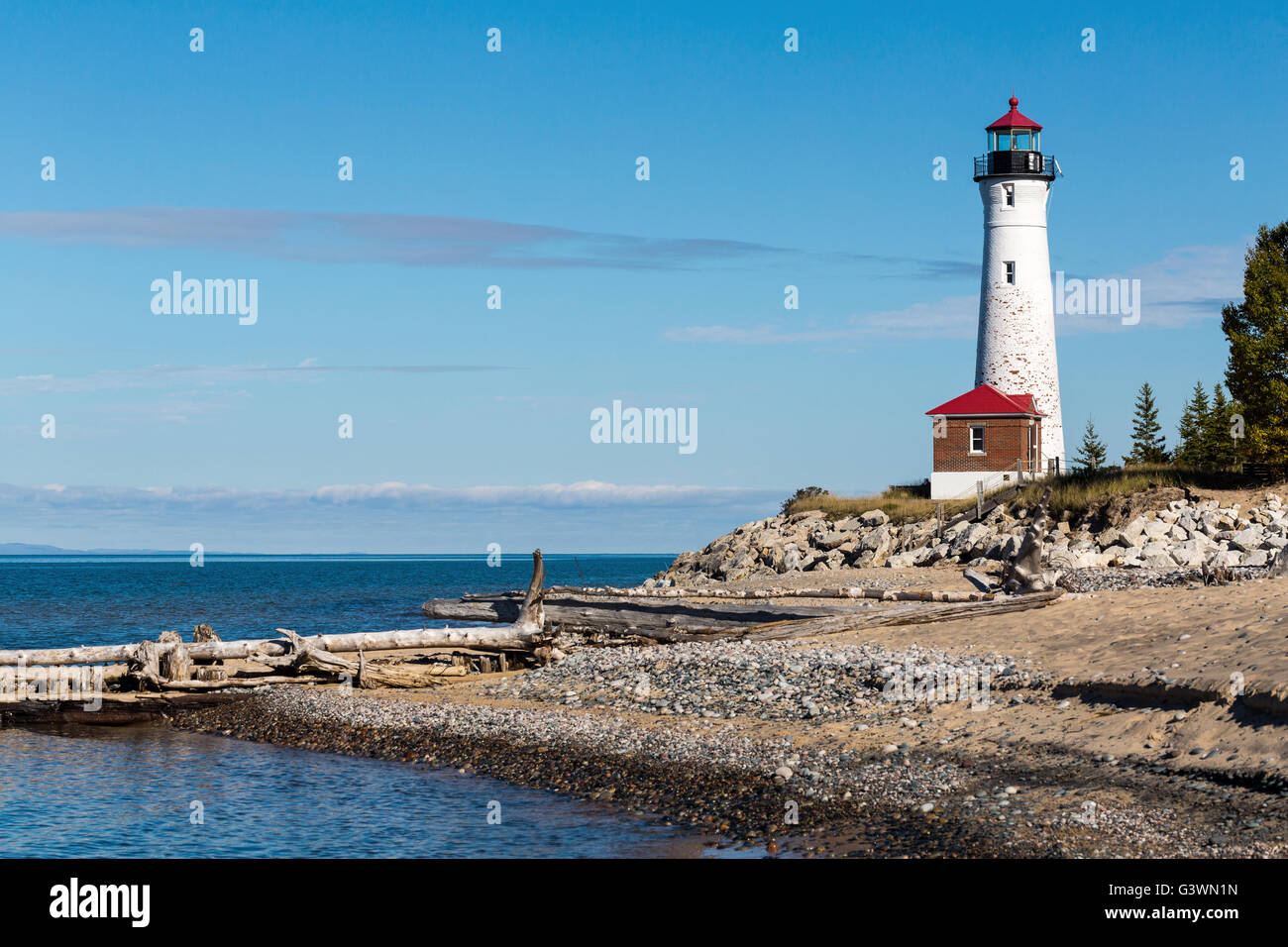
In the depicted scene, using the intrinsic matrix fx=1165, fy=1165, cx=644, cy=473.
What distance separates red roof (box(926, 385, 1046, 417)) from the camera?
51500 mm

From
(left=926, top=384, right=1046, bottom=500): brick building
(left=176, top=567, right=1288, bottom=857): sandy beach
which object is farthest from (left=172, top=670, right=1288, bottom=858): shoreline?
(left=926, top=384, right=1046, bottom=500): brick building

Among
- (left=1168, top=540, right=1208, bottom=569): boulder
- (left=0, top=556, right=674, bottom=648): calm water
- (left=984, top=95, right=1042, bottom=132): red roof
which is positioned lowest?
(left=0, top=556, right=674, bottom=648): calm water

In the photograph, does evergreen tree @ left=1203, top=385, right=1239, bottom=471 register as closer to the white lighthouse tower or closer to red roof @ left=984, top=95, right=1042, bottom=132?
the white lighthouse tower

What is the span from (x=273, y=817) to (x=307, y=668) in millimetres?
9244

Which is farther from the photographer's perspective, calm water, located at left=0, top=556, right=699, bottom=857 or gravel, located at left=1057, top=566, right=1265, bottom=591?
gravel, located at left=1057, top=566, right=1265, bottom=591

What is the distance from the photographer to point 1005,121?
53.0 m

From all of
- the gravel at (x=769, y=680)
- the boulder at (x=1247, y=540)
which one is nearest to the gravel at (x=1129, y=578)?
the boulder at (x=1247, y=540)

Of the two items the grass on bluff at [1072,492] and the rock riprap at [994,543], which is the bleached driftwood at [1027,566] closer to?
the rock riprap at [994,543]

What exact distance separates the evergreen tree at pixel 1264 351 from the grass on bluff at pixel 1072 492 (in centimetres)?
195

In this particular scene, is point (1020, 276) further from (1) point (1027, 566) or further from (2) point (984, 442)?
(1) point (1027, 566)

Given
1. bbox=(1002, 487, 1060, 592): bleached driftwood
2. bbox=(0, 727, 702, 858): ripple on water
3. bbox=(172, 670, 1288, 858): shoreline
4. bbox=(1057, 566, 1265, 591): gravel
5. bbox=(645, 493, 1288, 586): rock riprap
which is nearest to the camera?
bbox=(172, 670, 1288, 858): shoreline

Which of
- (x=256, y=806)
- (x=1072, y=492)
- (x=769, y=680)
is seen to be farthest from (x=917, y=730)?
(x=1072, y=492)
